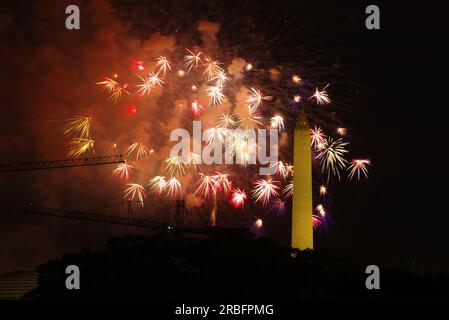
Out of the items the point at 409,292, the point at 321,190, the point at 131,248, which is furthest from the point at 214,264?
the point at 409,292

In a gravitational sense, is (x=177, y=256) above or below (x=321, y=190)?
below

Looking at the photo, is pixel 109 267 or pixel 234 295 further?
pixel 109 267

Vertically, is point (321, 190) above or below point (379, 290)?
above
